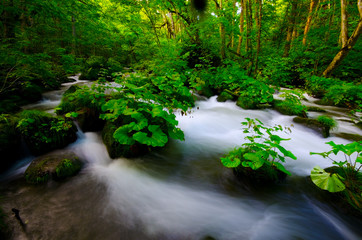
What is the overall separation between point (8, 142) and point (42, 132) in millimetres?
516

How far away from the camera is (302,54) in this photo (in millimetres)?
8062

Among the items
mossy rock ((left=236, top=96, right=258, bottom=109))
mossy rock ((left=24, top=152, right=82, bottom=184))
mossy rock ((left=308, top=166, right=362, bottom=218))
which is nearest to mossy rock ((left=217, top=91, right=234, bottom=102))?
mossy rock ((left=236, top=96, right=258, bottom=109))

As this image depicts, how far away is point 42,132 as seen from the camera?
10.1 ft

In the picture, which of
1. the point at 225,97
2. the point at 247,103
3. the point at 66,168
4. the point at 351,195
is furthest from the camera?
the point at 225,97

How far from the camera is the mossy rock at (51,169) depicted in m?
2.49

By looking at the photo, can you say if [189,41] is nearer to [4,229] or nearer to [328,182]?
[328,182]

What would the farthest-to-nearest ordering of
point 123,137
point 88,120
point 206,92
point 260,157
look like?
point 206,92, point 88,120, point 123,137, point 260,157

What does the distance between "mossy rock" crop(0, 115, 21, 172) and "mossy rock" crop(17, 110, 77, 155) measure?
0.12 meters

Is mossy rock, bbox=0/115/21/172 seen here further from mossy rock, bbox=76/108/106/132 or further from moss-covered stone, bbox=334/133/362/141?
moss-covered stone, bbox=334/133/362/141

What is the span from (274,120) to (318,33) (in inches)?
311

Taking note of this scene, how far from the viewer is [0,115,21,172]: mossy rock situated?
109 inches

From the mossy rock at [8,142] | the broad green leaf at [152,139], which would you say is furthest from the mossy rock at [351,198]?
the mossy rock at [8,142]

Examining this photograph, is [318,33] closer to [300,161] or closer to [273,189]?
[300,161]

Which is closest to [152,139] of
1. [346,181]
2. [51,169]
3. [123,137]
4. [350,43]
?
[123,137]
